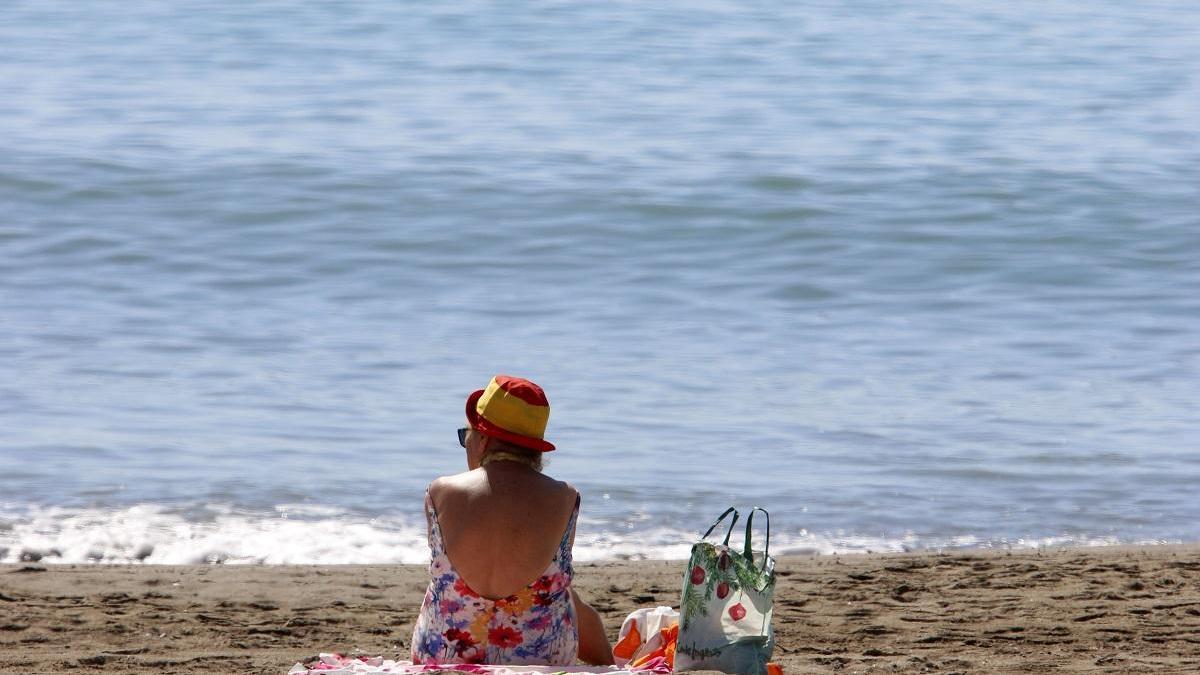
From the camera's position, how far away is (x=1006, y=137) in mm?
18922

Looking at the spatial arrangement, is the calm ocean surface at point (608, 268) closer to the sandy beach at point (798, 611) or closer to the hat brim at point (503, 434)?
the sandy beach at point (798, 611)

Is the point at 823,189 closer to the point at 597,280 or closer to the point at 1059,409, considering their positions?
the point at 597,280

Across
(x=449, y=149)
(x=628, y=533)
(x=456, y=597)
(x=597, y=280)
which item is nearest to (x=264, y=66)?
(x=449, y=149)

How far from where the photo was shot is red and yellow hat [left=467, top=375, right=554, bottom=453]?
406 cm

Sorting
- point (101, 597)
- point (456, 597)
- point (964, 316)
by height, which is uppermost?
point (456, 597)

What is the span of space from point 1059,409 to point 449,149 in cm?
1009

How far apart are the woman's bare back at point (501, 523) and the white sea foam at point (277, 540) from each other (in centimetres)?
260

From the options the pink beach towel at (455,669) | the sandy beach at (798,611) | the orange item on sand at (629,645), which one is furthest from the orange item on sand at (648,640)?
the sandy beach at (798,611)

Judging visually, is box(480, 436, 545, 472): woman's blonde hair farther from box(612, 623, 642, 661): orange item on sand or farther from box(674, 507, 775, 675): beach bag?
box(612, 623, 642, 661): orange item on sand

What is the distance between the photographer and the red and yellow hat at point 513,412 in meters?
4.06

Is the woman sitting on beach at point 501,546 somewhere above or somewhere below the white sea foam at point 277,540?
above

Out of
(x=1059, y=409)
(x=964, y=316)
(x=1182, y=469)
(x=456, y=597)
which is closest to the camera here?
(x=456, y=597)

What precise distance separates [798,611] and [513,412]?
81.0 inches

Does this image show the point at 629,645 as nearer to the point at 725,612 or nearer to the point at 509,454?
the point at 725,612
